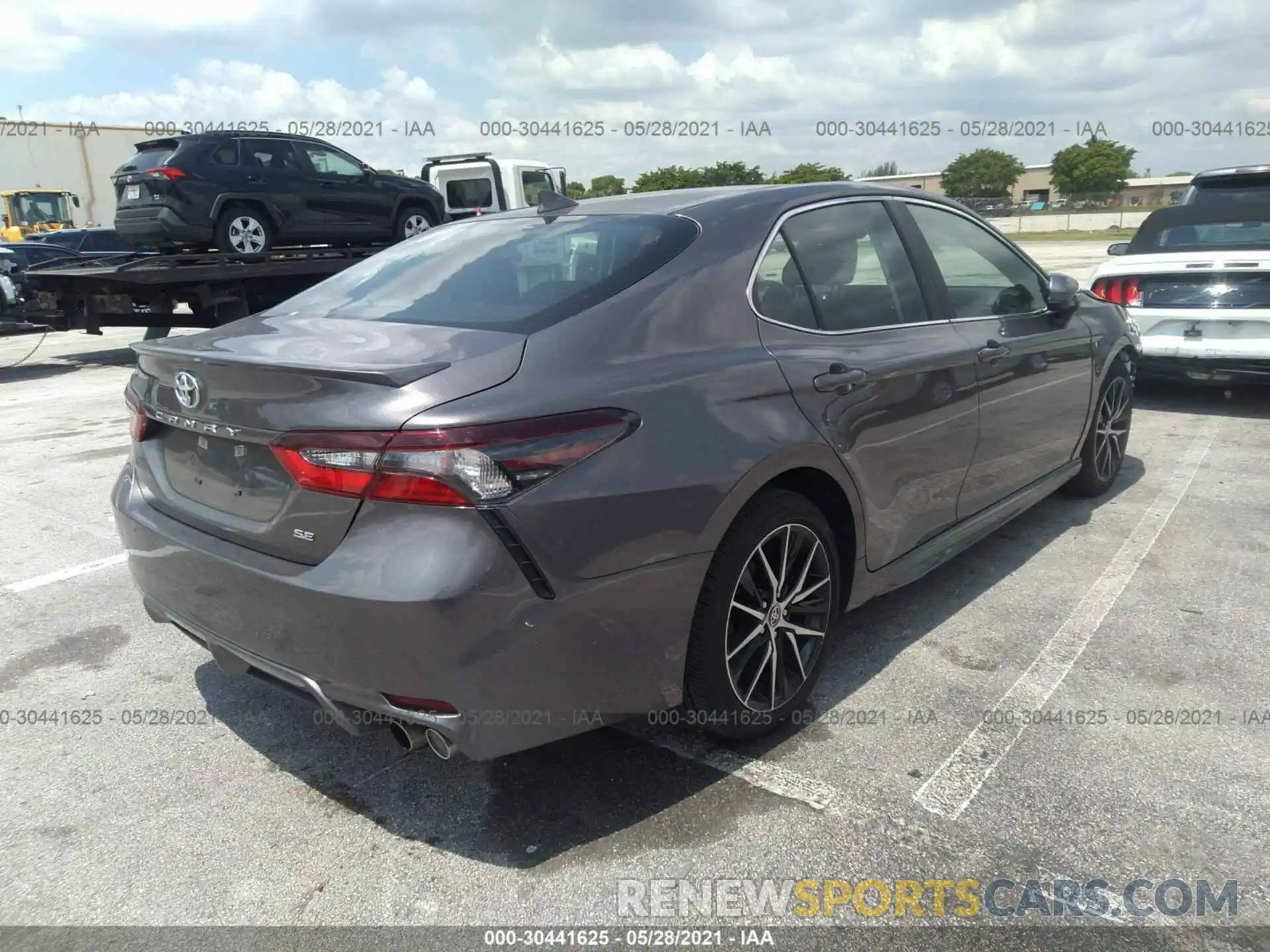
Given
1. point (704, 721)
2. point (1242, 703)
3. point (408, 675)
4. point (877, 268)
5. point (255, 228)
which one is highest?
point (255, 228)

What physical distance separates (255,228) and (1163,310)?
32.8 ft

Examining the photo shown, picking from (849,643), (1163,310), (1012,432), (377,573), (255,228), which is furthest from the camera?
(255,228)

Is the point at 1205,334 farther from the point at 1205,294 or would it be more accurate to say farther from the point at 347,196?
the point at 347,196

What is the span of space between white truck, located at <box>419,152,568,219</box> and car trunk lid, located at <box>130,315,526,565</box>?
14102 millimetres

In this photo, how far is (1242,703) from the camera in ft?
10.3

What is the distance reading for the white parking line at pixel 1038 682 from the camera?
2723mm

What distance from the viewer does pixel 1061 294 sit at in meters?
4.45

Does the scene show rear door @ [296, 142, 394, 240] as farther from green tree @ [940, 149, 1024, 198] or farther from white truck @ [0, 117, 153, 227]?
green tree @ [940, 149, 1024, 198]

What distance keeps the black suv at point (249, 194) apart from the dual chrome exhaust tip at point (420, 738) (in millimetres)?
9867

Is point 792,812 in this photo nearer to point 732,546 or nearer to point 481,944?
point 732,546

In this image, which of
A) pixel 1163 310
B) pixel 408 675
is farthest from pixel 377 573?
pixel 1163 310

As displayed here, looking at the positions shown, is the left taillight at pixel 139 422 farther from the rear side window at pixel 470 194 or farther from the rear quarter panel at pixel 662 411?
the rear side window at pixel 470 194

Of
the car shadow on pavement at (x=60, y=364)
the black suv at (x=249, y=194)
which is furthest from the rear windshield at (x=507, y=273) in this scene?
the car shadow on pavement at (x=60, y=364)

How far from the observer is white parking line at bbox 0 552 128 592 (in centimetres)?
446
